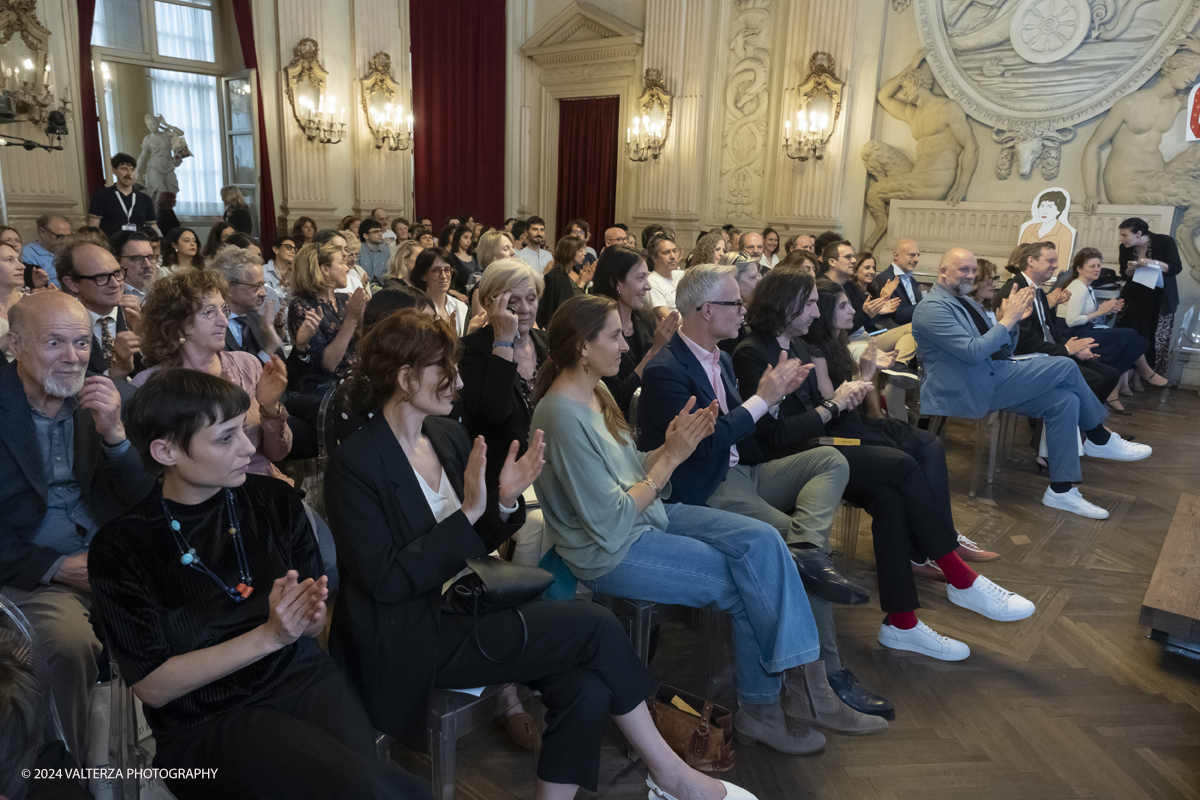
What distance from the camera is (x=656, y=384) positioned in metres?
2.68

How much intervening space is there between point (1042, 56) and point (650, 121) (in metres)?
4.18

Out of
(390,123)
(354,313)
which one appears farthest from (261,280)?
(390,123)

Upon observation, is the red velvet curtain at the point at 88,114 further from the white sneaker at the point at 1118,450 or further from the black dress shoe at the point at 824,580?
the white sneaker at the point at 1118,450

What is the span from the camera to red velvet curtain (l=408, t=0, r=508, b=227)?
10.2 m

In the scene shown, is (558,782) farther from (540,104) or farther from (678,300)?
(540,104)

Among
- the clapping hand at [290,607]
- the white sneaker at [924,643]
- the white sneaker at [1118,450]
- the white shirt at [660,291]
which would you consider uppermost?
the white shirt at [660,291]

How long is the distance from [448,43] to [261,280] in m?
7.90

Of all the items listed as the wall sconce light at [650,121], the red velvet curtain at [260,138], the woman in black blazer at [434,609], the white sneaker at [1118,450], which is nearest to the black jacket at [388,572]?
the woman in black blazer at [434,609]

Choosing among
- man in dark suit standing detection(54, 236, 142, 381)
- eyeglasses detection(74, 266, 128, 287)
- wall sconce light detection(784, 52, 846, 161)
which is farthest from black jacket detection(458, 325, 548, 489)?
wall sconce light detection(784, 52, 846, 161)

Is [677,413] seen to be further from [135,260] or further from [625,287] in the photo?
[135,260]

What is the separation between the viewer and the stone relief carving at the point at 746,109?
9.06 m

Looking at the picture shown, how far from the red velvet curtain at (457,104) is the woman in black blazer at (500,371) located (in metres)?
7.90

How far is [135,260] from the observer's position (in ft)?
13.2

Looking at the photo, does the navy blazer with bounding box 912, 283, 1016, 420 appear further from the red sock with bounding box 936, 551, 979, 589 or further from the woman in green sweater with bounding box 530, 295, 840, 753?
the woman in green sweater with bounding box 530, 295, 840, 753
